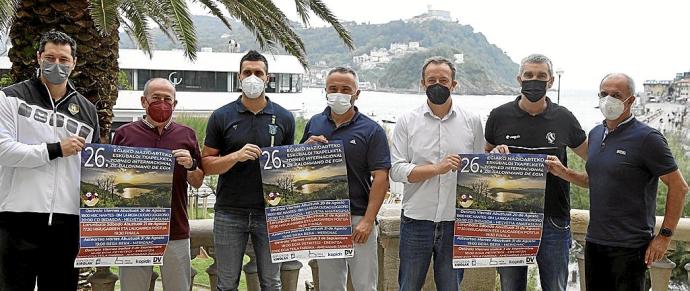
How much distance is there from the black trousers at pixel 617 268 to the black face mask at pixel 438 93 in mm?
1341

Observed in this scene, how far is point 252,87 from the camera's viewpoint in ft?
14.2

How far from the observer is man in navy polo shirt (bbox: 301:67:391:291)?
433 cm

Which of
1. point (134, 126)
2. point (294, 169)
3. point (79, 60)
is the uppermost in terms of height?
point (79, 60)

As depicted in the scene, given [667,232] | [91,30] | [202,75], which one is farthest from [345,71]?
[202,75]

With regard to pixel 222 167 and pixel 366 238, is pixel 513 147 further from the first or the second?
pixel 222 167

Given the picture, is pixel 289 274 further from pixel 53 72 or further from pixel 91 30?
pixel 91 30

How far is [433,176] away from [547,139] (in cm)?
79

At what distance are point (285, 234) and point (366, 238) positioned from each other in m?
0.55

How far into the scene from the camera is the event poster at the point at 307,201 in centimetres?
424

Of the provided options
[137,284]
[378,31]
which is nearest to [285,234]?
[137,284]

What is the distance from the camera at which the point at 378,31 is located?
2138 inches

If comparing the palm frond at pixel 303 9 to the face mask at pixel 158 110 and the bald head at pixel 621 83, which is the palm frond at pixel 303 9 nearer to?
the face mask at pixel 158 110

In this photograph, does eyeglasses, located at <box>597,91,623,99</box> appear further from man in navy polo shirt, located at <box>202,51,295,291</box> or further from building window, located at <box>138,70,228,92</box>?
building window, located at <box>138,70,228,92</box>

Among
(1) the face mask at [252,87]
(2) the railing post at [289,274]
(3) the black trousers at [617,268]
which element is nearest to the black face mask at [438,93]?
(1) the face mask at [252,87]
